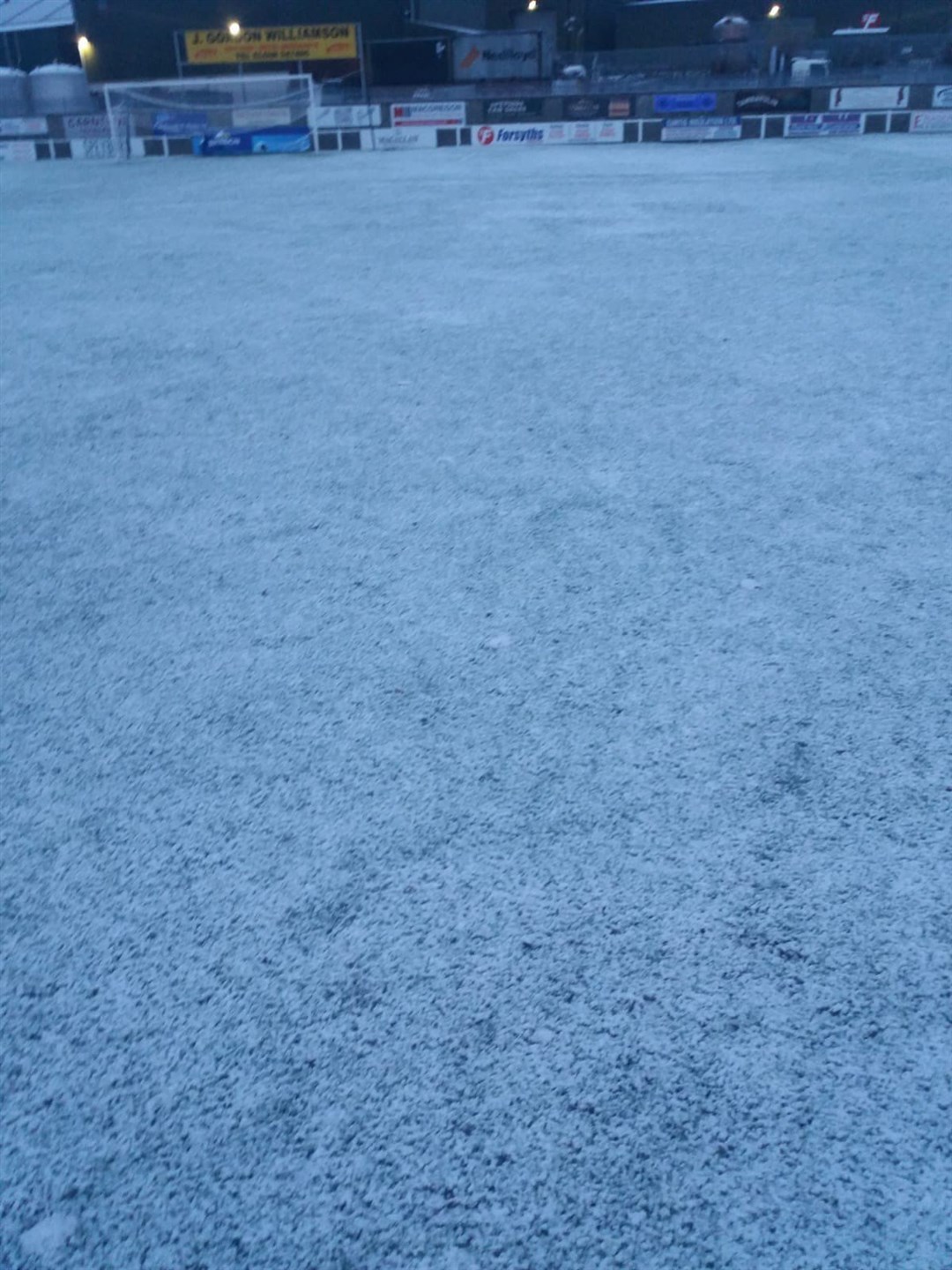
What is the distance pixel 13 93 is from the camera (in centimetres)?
2716

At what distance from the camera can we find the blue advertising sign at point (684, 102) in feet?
66.0

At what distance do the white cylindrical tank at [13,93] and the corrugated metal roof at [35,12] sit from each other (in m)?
4.74

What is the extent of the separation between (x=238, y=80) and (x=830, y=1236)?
25.7 m

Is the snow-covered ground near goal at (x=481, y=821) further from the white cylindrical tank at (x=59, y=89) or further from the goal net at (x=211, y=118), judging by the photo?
the white cylindrical tank at (x=59, y=89)

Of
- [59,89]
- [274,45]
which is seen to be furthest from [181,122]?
[59,89]

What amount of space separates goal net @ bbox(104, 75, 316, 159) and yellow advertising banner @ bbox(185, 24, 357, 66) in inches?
261

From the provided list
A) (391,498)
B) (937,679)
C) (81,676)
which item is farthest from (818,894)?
(391,498)

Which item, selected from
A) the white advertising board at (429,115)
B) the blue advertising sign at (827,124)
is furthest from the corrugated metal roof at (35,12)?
the blue advertising sign at (827,124)

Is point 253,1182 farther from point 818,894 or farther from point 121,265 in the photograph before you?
point 121,265

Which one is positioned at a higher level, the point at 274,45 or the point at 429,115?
the point at 274,45

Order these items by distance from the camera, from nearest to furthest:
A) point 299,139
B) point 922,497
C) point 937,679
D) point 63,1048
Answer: point 63,1048
point 937,679
point 922,497
point 299,139

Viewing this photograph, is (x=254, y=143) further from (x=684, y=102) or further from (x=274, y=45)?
(x=684, y=102)

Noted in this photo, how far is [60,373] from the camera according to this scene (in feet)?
16.8

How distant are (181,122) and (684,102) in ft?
37.6
